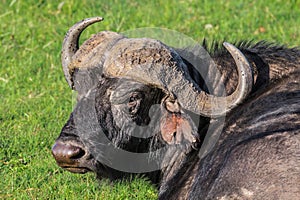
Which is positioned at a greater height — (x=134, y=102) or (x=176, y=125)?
(x=134, y=102)

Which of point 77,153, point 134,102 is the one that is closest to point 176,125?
point 134,102

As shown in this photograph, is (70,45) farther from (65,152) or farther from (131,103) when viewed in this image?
(65,152)

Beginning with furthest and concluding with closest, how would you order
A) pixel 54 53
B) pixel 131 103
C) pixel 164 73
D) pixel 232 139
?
1. pixel 54 53
2. pixel 131 103
3. pixel 164 73
4. pixel 232 139

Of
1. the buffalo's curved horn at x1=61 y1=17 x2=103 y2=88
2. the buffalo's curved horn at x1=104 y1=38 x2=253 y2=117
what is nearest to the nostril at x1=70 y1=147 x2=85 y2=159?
the buffalo's curved horn at x1=104 y1=38 x2=253 y2=117

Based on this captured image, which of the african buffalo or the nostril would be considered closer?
the african buffalo

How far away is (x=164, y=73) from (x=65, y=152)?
1038 mm

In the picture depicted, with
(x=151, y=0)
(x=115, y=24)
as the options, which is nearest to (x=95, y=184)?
(x=115, y=24)

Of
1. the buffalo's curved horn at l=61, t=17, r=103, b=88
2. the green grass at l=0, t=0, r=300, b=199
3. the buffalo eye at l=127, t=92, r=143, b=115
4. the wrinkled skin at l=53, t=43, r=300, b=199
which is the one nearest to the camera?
the wrinkled skin at l=53, t=43, r=300, b=199

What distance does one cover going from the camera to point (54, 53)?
10.9 metres

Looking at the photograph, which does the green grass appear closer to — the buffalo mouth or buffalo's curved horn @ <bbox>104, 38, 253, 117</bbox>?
the buffalo mouth

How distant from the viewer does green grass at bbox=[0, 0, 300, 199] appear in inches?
305

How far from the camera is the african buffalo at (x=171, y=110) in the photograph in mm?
6402

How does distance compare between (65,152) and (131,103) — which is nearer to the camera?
(65,152)

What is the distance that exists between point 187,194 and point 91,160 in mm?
865
